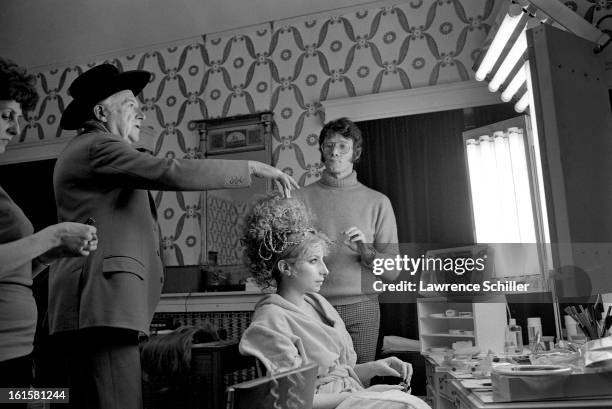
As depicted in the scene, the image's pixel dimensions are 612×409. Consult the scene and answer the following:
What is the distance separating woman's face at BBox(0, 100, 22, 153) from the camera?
4.03ft

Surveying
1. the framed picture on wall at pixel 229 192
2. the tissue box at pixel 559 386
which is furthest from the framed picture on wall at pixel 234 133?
the tissue box at pixel 559 386

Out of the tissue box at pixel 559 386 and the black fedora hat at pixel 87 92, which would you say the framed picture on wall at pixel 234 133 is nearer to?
the black fedora hat at pixel 87 92

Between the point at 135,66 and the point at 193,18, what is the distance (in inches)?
24.1

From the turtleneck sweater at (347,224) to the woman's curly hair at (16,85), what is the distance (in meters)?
1.17

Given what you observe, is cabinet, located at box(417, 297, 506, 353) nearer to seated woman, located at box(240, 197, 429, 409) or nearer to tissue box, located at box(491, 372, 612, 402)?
seated woman, located at box(240, 197, 429, 409)

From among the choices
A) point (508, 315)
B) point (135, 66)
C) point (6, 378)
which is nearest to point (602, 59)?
point (508, 315)

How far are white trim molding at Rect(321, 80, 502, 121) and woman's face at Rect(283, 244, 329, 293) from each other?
5.98ft

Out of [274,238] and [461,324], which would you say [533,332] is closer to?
[461,324]

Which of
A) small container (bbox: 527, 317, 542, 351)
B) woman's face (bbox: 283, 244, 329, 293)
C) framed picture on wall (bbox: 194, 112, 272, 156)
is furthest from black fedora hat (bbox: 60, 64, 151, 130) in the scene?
framed picture on wall (bbox: 194, 112, 272, 156)

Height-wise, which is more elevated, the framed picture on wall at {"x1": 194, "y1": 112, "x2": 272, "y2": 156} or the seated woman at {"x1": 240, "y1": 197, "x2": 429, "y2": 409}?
the framed picture on wall at {"x1": 194, "y1": 112, "x2": 272, "y2": 156}

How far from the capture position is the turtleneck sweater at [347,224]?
6.80ft

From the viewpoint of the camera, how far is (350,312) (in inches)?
80.6

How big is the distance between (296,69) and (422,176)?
111 cm

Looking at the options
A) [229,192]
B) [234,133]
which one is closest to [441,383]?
[229,192]
